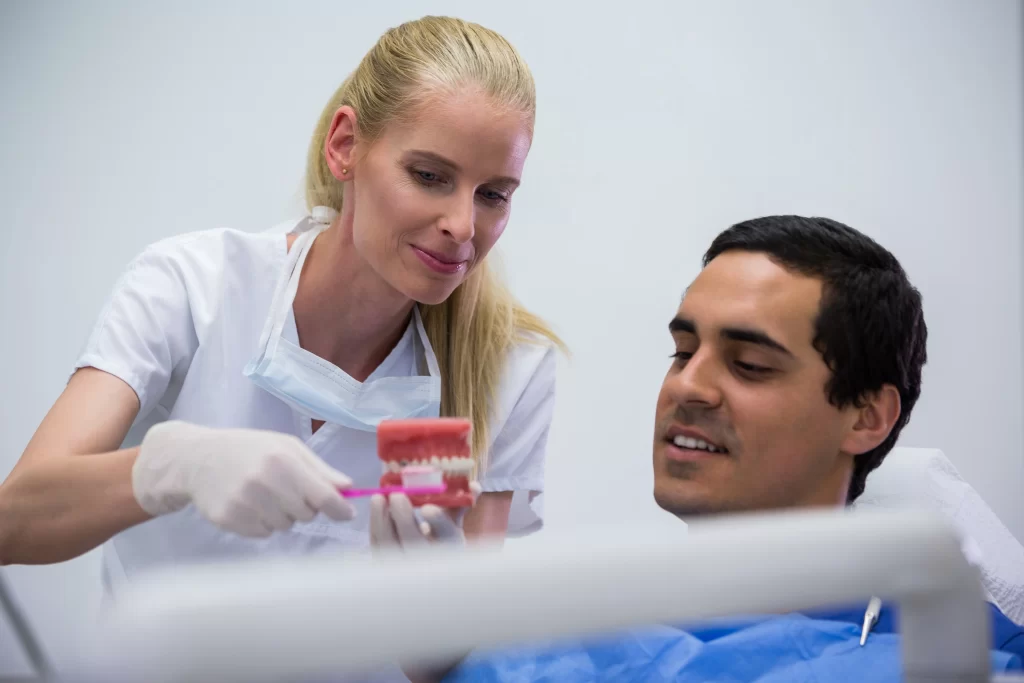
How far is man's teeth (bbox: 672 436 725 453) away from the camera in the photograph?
1.51 meters

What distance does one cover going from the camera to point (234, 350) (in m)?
1.68

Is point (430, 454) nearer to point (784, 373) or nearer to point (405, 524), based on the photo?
point (405, 524)

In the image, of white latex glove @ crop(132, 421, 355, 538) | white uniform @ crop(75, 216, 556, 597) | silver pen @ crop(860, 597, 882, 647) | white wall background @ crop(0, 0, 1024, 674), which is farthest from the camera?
white wall background @ crop(0, 0, 1024, 674)

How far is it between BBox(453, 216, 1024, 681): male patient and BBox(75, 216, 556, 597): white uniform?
1.25 feet

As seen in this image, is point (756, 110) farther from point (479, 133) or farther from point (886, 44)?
point (479, 133)

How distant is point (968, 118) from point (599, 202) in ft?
3.32

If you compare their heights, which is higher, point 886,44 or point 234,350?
point 886,44

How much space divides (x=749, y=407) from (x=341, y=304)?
0.69 m

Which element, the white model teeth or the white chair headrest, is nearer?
the white model teeth

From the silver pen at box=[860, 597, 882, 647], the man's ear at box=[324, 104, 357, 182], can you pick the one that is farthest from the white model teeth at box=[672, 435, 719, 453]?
the man's ear at box=[324, 104, 357, 182]

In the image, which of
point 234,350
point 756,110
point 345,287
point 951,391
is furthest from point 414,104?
point 951,391

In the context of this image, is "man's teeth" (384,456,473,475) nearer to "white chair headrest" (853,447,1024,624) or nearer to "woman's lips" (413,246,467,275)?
"woman's lips" (413,246,467,275)

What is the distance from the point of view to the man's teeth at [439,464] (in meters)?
1.26

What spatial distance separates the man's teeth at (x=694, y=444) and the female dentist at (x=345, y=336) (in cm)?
33
